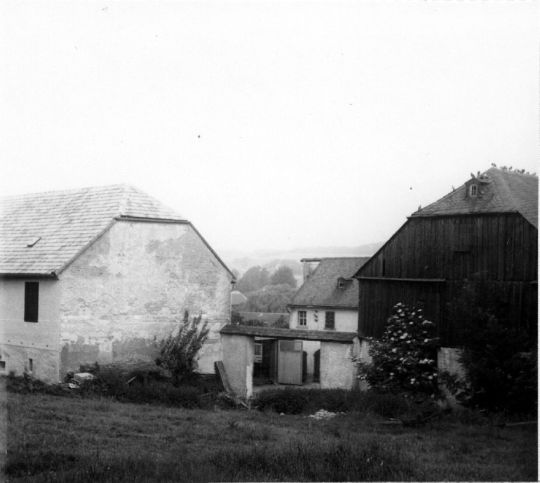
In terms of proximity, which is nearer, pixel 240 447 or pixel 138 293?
pixel 240 447

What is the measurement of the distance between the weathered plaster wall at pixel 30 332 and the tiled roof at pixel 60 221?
81cm

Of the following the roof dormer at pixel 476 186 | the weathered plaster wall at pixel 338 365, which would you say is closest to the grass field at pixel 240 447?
the weathered plaster wall at pixel 338 365

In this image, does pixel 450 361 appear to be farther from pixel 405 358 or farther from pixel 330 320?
pixel 330 320

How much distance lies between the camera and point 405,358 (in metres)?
21.5

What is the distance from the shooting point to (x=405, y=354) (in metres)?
21.7

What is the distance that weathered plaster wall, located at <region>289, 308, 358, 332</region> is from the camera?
41031 millimetres

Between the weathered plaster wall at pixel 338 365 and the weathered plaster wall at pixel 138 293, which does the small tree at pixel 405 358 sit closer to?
the weathered plaster wall at pixel 338 365

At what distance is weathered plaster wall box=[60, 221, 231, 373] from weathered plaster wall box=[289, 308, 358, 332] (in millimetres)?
16395

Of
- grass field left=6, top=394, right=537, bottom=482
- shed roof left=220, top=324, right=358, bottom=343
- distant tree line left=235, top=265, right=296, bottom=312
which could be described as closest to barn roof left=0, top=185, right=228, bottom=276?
shed roof left=220, top=324, right=358, bottom=343

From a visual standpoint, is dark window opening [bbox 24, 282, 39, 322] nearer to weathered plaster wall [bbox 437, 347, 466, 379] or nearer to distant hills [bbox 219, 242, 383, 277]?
weathered plaster wall [bbox 437, 347, 466, 379]

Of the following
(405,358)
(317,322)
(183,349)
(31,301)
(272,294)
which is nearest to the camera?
(405,358)

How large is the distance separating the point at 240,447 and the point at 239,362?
13983 mm

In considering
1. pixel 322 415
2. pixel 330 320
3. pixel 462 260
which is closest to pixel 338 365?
pixel 322 415

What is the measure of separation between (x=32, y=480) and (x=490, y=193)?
59.1ft
